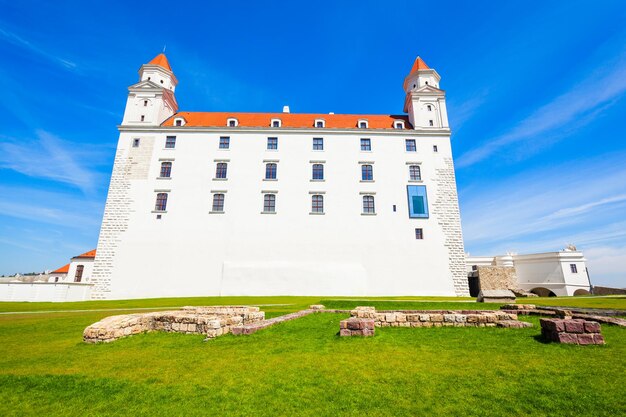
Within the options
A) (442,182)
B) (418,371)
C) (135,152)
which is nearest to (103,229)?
(135,152)

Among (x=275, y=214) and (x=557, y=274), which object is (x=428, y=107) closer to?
(x=275, y=214)

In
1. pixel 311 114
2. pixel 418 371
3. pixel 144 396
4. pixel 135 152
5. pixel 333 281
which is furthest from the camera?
pixel 311 114

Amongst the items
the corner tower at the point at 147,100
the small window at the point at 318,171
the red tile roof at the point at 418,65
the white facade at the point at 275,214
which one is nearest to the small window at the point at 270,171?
the white facade at the point at 275,214

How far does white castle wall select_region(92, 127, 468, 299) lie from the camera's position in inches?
1071

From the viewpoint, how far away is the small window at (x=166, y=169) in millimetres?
29847

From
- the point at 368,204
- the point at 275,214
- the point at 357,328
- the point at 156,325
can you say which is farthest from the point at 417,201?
the point at 156,325

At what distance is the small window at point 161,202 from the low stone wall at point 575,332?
99.4 feet

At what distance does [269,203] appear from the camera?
29.6 meters

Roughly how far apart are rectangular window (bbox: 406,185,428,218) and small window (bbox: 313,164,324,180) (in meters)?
9.17

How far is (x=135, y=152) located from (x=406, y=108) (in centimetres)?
3238

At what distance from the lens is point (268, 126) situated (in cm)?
3250

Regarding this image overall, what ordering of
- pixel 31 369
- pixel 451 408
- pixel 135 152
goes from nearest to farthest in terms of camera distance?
pixel 451 408
pixel 31 369
pixel 135 152

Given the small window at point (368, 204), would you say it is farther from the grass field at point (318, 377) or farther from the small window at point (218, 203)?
the grass field at point (318, 377)

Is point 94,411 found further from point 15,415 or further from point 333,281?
point 333,281
